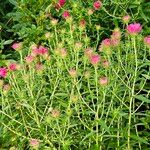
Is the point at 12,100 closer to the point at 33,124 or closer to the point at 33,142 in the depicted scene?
the point at 33,124

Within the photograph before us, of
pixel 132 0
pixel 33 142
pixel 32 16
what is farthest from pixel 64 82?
pixel 32 16

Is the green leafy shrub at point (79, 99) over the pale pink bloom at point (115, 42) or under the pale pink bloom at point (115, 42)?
under

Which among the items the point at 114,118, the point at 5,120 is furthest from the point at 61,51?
the point at 5,120

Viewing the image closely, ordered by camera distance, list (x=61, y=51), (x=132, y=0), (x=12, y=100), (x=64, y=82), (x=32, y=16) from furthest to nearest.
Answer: (x=32, y=16) < (x=132, y=0) < (x=12, y=100) < (x=64, y=82) < (x=61, y=51)

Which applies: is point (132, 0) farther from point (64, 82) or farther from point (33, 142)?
point (33, 142)

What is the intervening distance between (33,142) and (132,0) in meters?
1.63

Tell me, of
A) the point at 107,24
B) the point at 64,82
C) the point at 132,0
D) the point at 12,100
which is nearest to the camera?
the point at 64,82

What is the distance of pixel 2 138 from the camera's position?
9.91ft

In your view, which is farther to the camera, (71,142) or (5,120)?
(5,120)

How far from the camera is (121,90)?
8.66ft

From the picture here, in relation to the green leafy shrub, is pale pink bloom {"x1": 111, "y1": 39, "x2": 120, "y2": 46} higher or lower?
higher

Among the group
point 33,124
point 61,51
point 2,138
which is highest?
point 61,51

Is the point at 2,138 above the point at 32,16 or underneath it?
underneath

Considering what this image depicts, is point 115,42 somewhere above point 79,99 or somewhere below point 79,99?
above
